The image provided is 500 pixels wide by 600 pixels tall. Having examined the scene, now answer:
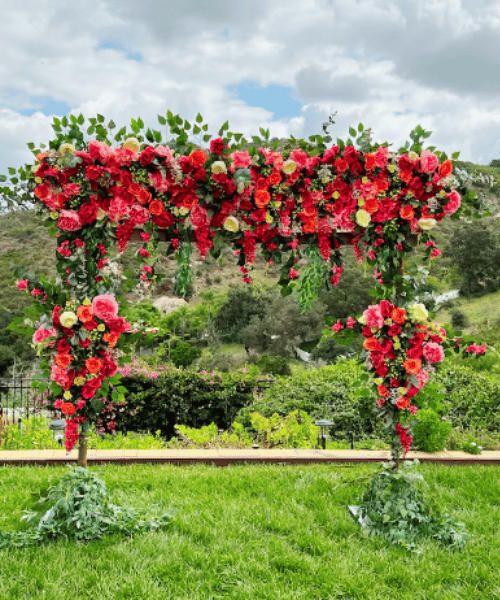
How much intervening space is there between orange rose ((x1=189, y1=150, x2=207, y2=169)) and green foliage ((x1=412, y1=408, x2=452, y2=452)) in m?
3.52

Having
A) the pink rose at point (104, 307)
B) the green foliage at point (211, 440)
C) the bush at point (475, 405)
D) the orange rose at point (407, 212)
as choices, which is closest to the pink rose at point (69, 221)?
the pink rose at point (104, 307)

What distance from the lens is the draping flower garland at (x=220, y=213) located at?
3062mm

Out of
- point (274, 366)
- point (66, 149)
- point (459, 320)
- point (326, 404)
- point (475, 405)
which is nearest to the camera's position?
point (66, 149)

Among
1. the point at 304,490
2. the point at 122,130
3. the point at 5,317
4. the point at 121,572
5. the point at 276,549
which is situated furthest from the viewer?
the point at 5,317

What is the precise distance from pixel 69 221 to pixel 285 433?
3.56 metres

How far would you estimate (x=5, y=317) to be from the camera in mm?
20969

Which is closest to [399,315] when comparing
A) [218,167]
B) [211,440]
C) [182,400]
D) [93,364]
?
[218,167]

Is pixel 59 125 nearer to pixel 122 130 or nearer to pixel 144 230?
pixel 122 130

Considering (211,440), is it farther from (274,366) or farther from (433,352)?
(274,366)

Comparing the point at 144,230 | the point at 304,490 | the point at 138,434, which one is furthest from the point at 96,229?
the point at 138,434

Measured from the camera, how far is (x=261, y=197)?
3160 millimetres

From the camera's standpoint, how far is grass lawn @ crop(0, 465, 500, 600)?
257 centimetres

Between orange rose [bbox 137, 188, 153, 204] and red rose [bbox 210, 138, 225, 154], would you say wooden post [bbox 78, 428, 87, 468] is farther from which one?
red rose [bbox 210, 138, 225, 154]

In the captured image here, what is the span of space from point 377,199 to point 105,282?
72.2 inches
